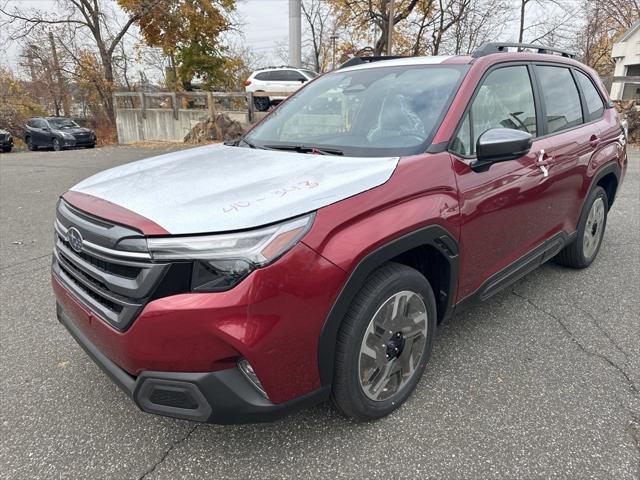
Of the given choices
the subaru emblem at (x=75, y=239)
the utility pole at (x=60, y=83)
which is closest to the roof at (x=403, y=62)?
the subaru emblem at (x=75, y=239)

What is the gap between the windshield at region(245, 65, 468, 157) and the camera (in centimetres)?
231

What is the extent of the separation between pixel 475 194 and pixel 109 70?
2987cm

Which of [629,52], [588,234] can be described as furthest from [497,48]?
[629,52]

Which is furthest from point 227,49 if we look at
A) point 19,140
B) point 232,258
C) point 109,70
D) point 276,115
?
point 232,258

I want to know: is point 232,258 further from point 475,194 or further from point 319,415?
point 475,194

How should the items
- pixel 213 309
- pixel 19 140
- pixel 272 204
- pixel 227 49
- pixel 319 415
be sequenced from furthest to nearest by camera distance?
pixel 227 49 < pixel 19 140 < pixel 319 415 < pixel 272 204 < pixel 213 309

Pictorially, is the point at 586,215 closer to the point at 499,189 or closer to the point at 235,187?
the point at 499,189

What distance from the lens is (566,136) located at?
3.15 metres

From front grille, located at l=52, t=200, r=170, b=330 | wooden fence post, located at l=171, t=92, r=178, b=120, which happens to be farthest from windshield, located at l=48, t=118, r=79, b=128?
front grille, located at l=52, t=200, r=170, b=330

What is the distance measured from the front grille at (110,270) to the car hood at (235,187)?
0.12 m

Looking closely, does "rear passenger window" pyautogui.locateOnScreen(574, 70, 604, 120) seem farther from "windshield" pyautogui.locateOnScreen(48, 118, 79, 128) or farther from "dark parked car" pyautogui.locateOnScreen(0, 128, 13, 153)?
"dark parked car" pyautogui.locateOnScreen(0, 128, 13, 153)

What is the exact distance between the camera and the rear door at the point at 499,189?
232 cm

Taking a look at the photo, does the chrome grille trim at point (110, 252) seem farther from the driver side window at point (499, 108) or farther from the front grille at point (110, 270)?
the driver side window at point (499, 108)

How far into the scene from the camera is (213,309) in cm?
153
